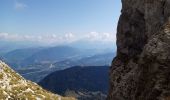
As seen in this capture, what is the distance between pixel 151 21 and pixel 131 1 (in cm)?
850

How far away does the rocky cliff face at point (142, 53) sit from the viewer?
3119 cm

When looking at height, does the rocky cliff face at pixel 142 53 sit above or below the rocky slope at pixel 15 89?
above

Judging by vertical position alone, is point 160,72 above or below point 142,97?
above

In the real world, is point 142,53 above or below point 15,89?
above

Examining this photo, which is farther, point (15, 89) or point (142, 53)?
point (15, 89)

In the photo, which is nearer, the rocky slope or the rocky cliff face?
the rocky cliff face

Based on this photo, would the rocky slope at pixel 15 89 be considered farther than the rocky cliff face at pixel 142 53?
Yes

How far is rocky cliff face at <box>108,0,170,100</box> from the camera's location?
31.2 meters

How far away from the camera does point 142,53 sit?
35.5 m

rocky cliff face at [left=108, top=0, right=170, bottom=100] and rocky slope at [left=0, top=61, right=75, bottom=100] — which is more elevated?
rocky cliff face at [left=108, top=0, right=170, bottom=100]

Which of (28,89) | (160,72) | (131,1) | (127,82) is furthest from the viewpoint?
(28,89)

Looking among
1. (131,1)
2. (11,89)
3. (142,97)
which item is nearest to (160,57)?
(142,97)

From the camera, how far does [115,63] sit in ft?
175

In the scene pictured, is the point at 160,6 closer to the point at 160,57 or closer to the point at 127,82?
the point at 127,82
